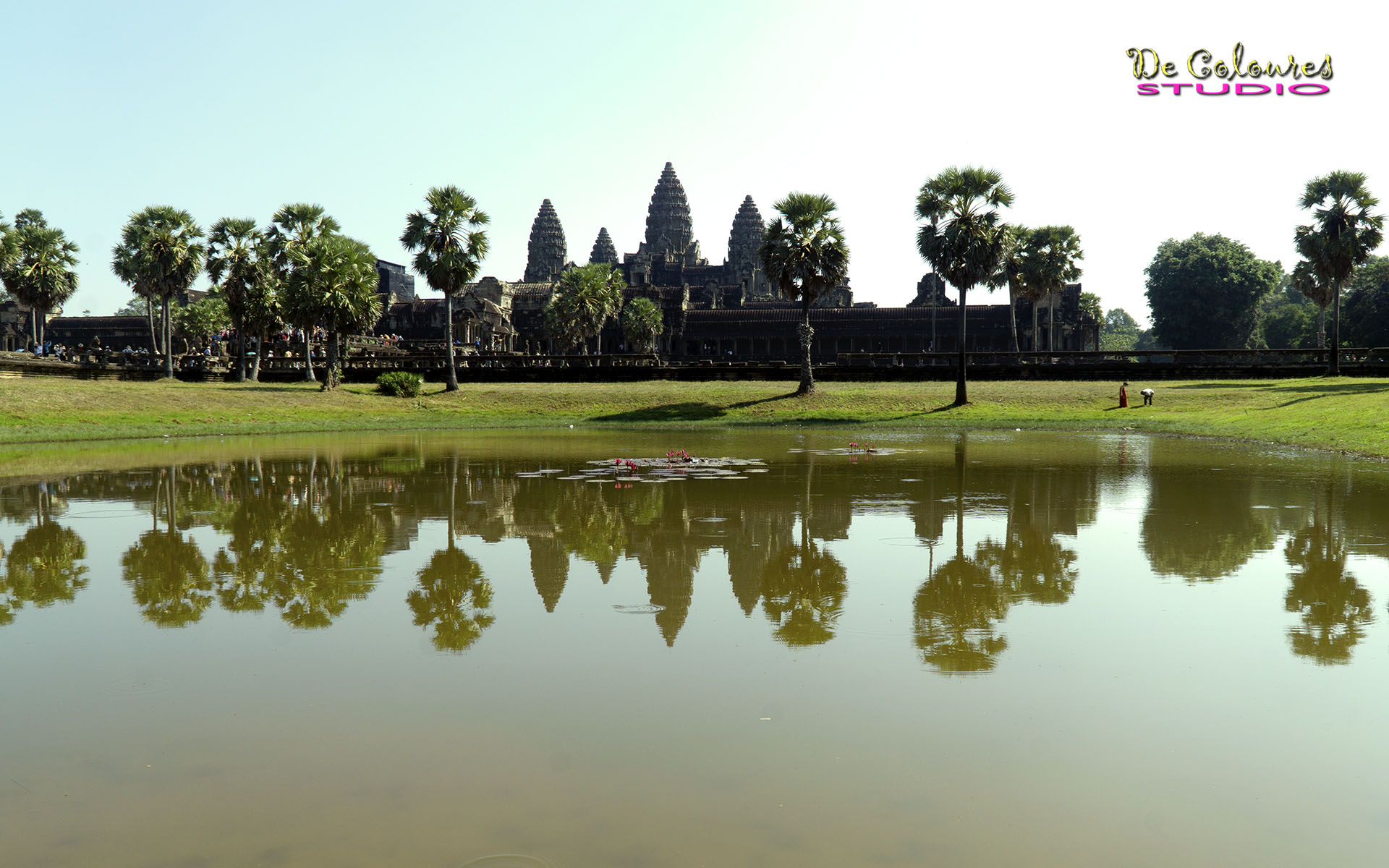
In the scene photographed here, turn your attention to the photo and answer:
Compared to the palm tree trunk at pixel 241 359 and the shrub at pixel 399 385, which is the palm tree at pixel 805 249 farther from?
the palm tree trunk at pixel 241 359

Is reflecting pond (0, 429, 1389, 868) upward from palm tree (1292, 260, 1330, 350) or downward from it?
downward

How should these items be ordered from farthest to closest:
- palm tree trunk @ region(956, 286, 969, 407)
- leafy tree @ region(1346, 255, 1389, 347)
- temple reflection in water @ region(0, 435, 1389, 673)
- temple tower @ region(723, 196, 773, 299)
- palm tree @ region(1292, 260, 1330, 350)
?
temple tower @ region(723, 196, 773, 299) → leafy tree @ region(1346, 255, 1389, 347) → palm tree @ region(1292, 260, 1330, 350) → palm tree trunk @ region(956, 286, 969, 407) → temple reflection in water @ region(0, 435, 1389, 673)

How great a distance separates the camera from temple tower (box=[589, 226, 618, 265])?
126 metres

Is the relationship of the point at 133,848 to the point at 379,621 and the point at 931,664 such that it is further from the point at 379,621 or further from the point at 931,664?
the point at 931,664

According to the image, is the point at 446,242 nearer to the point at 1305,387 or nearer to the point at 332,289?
the point at 332,289

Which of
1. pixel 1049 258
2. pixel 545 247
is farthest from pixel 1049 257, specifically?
pixel 545 247

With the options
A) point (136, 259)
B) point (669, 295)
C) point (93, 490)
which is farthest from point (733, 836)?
point (669, 295)

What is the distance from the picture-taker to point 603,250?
415 ft

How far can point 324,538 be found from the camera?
1059 centimetres

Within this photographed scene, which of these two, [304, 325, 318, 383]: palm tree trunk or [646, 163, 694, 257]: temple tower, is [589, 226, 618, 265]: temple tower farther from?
[304, 325, 318, 383]: palm tree trunk

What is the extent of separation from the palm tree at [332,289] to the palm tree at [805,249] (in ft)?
63.8

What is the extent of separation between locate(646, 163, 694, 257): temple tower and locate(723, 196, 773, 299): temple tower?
22.0 ft

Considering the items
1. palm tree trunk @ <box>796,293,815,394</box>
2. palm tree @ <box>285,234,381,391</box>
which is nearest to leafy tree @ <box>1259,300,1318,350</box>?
palm tree trunk @ <box>796,293,815,394</box>

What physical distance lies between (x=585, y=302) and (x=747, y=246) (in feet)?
167
